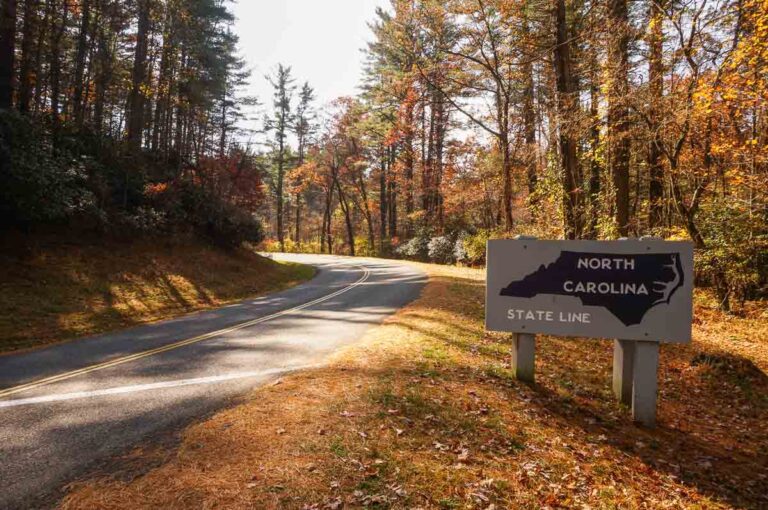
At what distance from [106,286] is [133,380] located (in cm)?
957

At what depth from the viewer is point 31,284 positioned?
12.6m

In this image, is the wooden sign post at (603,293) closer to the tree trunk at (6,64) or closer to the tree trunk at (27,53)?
the tree trunk at (6,64)

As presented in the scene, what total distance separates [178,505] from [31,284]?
1309cm

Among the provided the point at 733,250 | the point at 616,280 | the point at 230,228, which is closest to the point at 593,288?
the point at 616,280

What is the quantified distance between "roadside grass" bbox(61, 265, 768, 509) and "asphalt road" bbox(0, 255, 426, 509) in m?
0.51

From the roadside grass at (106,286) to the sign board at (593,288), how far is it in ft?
34.8

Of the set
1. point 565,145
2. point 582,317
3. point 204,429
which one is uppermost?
point 565,145

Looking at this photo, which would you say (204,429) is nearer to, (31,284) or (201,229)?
(31,284)

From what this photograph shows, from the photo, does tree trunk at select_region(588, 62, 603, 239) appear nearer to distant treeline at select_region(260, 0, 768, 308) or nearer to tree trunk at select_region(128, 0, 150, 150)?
distant treeline at select_region(260, 0, 768, 308)

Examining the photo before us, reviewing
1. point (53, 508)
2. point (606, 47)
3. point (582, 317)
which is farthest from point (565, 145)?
point (53, 508)

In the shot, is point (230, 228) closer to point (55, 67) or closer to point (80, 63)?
point (80, 63)

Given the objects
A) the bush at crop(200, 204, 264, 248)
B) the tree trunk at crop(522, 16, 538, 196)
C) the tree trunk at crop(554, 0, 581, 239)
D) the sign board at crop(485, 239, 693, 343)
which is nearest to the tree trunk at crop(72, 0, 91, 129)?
the bush at crop(200, 204, 264, 248)

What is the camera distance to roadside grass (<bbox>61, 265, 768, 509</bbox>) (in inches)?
149

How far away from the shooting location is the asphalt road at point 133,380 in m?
4.26
